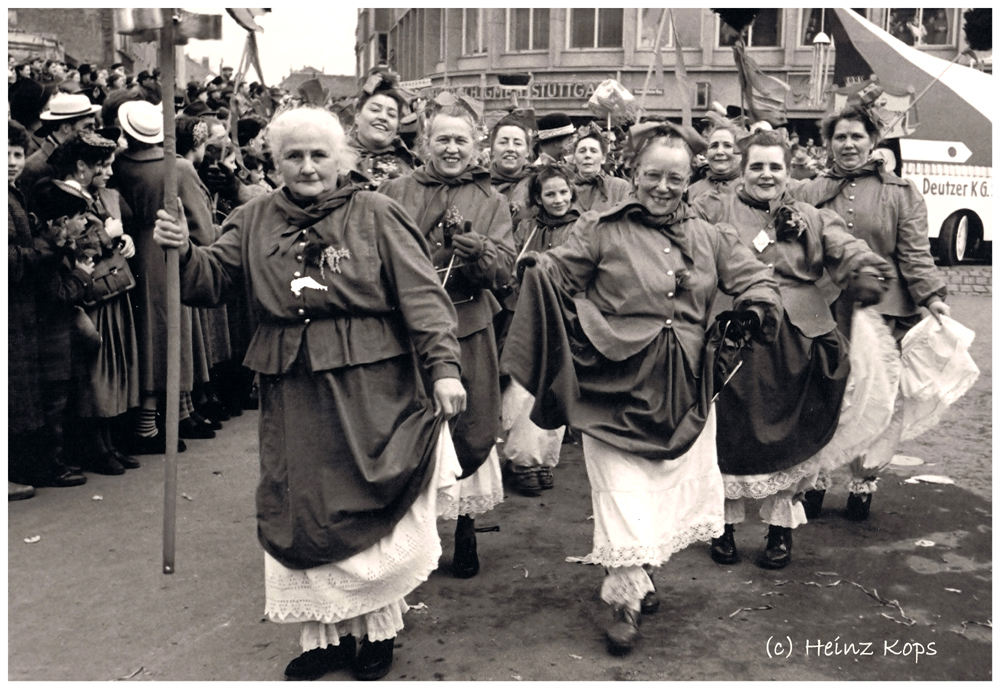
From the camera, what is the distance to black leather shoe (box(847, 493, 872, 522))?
5559mm

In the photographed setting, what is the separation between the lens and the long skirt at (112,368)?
6.01 m

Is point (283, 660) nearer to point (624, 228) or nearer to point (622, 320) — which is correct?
point (622, 320)

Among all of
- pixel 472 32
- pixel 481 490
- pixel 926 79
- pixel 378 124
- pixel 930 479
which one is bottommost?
pixel 930 479

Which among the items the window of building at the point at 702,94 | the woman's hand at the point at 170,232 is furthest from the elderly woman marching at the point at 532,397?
the window of building at the point at 702,94

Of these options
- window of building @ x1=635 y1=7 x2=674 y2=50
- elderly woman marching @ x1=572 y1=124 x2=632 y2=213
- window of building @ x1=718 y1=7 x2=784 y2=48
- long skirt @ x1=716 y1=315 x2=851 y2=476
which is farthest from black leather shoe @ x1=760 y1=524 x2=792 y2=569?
window of building @ x1=718 y1=7 x2=784 y2=48

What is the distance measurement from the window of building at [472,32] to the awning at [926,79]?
16.0 metres

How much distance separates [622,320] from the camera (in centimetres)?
405

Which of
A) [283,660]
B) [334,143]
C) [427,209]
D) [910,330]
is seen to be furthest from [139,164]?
[910,330]

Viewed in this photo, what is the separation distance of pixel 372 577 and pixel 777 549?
88.8 inches

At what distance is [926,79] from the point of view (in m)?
10.9

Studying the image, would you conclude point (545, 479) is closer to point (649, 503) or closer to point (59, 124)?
point (649, 503)

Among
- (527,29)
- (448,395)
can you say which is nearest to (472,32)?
(527,29)

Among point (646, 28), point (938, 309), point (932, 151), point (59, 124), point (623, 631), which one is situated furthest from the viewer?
point (646, 28)

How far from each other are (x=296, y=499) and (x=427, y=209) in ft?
5.87
